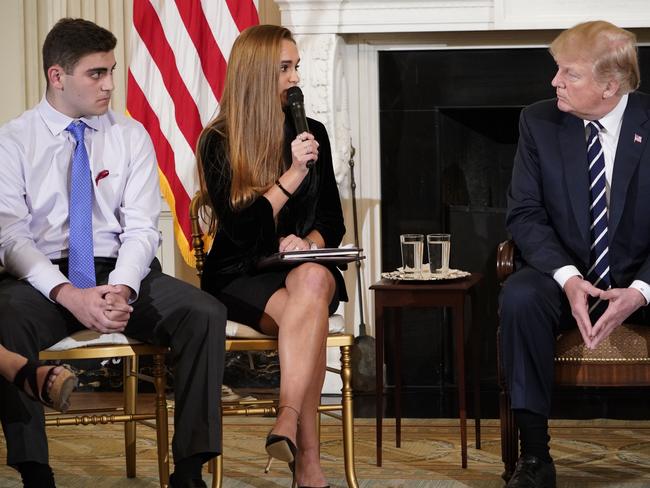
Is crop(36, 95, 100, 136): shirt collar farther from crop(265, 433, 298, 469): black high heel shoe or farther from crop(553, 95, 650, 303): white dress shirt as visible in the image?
crop(553, 95, 650, 303): white dress shirt

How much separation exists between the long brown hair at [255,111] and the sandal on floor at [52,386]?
2.95ft

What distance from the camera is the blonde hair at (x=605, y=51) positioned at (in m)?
3.18

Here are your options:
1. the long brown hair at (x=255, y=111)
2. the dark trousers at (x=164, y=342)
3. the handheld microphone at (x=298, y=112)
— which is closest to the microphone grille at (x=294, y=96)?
the handheld microphone at (x=298, y=112)

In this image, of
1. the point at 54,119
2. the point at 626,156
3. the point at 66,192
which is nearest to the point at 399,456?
the point at 626,156

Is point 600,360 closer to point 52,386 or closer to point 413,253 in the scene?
point 413,253

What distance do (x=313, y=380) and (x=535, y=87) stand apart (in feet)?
7.78

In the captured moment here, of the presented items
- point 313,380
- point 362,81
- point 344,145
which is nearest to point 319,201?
point 313,380

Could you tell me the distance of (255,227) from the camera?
3184mm

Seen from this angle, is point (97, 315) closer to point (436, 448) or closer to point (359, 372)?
point (436, 448)

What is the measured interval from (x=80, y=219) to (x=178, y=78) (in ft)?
5.06

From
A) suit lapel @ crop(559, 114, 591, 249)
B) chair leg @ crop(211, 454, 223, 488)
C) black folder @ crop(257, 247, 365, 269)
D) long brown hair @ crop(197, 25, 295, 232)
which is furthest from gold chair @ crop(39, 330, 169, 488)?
suit lapel @ crop(559, 114, 591, 249)

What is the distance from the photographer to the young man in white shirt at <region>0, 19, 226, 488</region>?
2.87m

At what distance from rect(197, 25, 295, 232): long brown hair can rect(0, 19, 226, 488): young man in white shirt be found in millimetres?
270

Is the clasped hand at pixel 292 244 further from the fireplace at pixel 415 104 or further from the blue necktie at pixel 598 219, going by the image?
the fireplace at pixel 415 104
